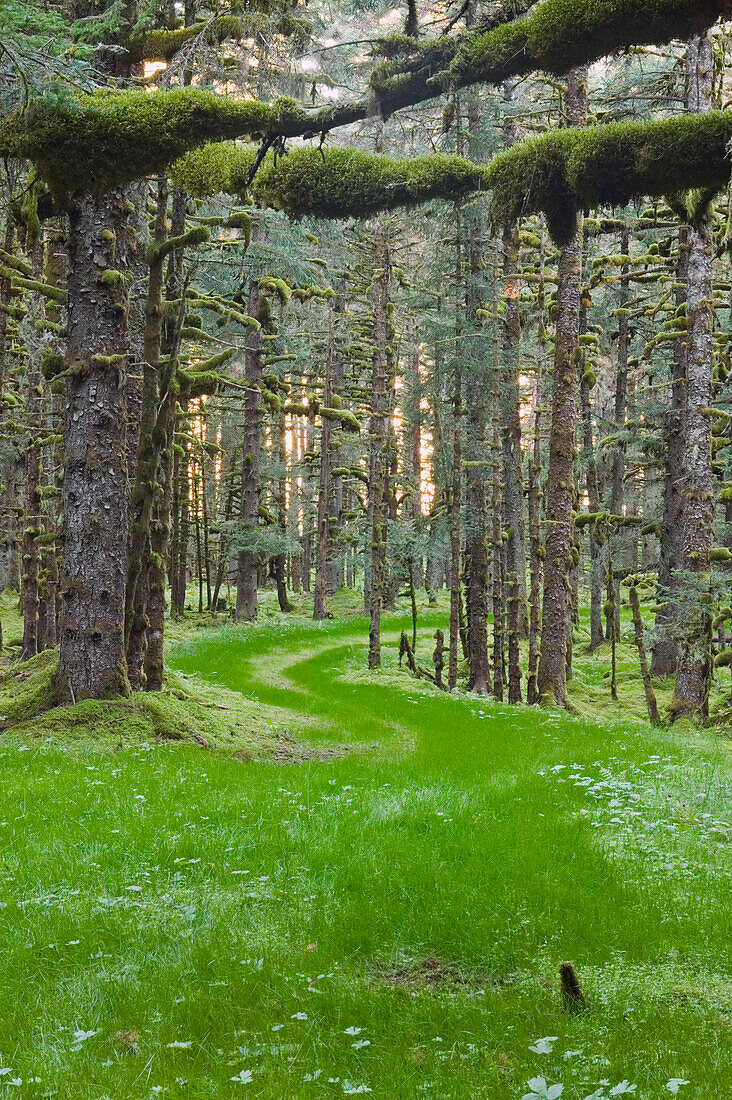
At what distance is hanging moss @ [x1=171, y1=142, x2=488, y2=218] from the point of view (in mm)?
8164

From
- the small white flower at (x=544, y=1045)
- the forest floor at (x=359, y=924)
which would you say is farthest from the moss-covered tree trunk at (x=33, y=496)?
the small white flower at (x=544, y=1045)

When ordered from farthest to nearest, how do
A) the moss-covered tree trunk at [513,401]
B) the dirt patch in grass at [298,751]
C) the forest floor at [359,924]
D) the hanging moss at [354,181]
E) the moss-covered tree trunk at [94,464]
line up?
the moss-covered tree trunk at [513,401]
the moss-covered tree trunk at [94,464]
the dirt patch in grass at [298,751]
the hanging moss at [354,181]
the forest floor at [359,924]

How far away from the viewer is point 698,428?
50.4 feet

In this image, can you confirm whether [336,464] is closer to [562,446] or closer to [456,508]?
[456,508]

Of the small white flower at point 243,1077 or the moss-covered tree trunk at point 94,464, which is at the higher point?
the moss-covered tree trunk at point 94,464

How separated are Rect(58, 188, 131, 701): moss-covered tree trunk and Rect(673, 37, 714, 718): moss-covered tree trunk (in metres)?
10.0

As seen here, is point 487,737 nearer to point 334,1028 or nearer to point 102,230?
point 334,1028

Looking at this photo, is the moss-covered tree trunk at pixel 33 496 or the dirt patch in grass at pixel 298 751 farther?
the moss-covered tree trunk at pixel 33 496

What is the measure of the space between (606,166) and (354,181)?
2614mm

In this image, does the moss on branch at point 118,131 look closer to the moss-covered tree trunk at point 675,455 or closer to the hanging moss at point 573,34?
the hanging moss at point 573,34

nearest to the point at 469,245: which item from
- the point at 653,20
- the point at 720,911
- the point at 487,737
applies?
the point at 487,737

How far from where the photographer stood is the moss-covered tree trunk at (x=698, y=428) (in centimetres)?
1499

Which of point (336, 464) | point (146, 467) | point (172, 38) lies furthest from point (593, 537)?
point (172, 38)

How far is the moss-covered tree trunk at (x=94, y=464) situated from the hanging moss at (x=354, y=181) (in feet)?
12.5
